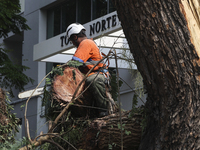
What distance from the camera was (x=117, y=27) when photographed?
9.84 m

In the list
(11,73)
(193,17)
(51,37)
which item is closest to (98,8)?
(51,37)

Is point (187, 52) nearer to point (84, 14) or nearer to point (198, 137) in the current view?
point (198, 137)

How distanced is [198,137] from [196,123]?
122mm

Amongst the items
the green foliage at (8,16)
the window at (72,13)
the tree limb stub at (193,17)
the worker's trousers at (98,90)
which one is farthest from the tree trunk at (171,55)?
the window at (72,13)

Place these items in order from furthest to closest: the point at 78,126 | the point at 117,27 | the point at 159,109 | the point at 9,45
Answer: the point at 9,45 < the point at 117,27 < the point at 78,126 < the point at 159,109

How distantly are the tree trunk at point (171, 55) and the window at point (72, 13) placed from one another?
392 inches

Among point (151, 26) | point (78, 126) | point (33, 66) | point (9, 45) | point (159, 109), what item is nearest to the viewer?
point (151, 26)

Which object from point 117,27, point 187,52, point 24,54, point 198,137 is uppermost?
point 24,54

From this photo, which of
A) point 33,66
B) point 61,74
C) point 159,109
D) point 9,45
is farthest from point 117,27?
point 9,45

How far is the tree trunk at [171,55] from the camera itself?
3254mm

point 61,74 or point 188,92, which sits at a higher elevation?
point 61,74

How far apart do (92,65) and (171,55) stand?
213 centimetres

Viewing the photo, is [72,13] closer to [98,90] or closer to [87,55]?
[87,55]

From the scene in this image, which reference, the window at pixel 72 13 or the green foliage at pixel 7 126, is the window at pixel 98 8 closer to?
the window at pixel 72 13
